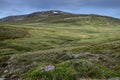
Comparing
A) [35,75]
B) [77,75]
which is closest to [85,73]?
[77,75]

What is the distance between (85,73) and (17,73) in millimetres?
6778

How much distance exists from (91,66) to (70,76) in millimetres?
1922

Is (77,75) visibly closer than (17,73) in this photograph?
Yes

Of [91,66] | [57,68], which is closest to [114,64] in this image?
[91,66]

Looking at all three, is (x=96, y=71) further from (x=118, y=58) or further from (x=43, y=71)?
(x=118, y=58)

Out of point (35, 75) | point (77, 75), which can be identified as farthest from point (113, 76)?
point (35, 75)

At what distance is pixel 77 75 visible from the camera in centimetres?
1858

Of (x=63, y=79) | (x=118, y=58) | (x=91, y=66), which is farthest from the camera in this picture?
(x=118, y=58)

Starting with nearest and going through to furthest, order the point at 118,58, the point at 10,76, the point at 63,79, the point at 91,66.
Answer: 1. the point at 63,79
2. the point at 91,66
3. the point at 10,76
4. the point at 118,58

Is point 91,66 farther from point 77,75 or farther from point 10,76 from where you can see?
point 10,76

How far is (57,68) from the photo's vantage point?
19.1m

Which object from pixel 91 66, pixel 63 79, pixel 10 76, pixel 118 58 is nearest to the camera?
pixel 63 79

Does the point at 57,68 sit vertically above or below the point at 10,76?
above

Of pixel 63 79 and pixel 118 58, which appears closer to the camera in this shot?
pixel 63 79
